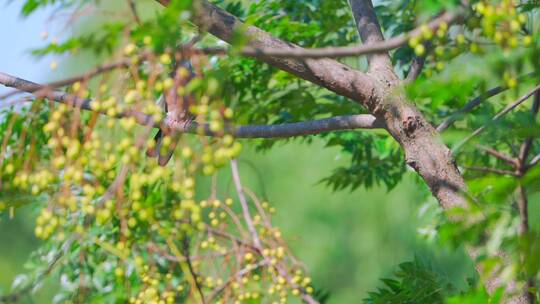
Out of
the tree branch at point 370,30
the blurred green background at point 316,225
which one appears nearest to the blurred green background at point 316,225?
the blurred green background at point 316,225

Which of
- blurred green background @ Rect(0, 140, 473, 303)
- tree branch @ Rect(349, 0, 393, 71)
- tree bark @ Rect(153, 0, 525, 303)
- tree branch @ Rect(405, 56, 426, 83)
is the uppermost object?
blurred green background @ Rect(0, 140, 473, 303)

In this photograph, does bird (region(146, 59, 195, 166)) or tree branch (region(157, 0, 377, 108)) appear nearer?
bird (region(146, 59, 195, 166))

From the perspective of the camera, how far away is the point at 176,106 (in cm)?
130

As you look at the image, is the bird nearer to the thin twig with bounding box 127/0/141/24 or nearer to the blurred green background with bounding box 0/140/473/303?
the thin twig with bounding box 127/0/141/24

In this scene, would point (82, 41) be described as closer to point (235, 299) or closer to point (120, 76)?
point (120, 76)

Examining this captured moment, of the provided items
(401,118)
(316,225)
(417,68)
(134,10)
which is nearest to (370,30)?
(417,68)

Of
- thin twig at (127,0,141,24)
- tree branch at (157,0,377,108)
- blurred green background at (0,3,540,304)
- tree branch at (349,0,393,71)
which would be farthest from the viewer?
blurred green background at (0,3,540,304)

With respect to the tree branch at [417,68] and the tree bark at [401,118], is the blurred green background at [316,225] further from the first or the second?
the tree bark at [401,118]

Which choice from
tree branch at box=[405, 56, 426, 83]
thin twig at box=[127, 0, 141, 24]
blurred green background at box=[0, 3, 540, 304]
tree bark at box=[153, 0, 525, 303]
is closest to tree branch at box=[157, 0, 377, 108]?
tree bark at box=[153, 0, 525, 303]

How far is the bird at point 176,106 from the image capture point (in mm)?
1124

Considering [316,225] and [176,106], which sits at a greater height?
[316,225]

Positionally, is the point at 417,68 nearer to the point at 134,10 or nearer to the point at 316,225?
the point at 134,10

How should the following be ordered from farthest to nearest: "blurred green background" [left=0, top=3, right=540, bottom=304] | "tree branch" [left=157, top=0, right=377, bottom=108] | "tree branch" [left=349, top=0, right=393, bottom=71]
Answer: "blurred green background" [left=0, top=3, right=540, bottom=304] → "tree branch" [left=349, top=0, right=393, bottom=71] → "tree branch" [left=157, top=0, right=377, bottom=108]

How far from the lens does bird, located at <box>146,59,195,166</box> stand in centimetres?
112
